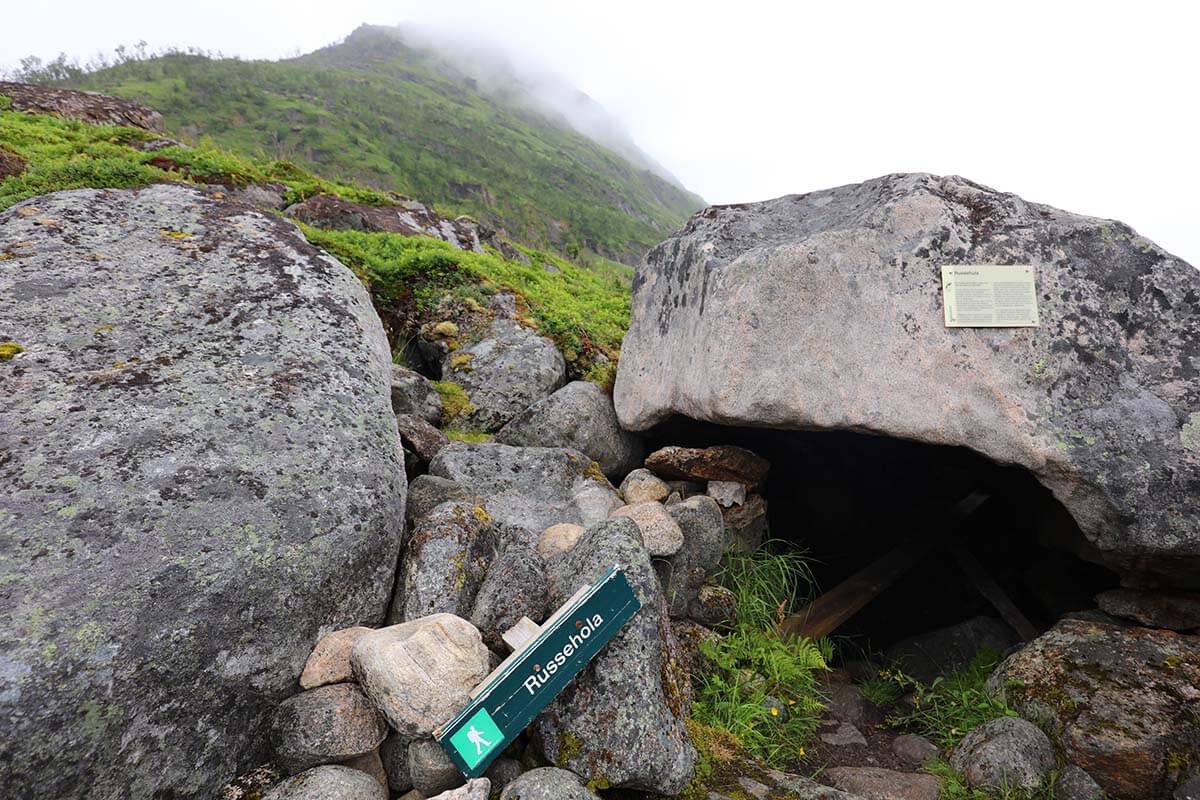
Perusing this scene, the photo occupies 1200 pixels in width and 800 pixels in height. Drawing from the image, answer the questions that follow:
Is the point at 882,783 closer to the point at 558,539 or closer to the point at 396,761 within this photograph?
the point at 558,539

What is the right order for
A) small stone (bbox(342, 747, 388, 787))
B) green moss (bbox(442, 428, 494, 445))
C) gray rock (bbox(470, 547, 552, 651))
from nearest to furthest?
small stone (bbox(342, 747, 388, 787)), gray rock (bbox(470, 547, 552, 651)), green moss (bbox(442, 428, 494, 445))

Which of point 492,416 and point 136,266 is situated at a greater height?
point 136,266

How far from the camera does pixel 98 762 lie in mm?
2680

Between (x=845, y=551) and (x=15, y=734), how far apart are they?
8.33 m

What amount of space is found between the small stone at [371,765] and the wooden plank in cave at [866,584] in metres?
3.50

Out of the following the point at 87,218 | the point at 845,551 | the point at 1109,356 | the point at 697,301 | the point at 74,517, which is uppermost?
the point at 1109,356

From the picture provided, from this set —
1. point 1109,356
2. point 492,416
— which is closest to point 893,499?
point 1109,356

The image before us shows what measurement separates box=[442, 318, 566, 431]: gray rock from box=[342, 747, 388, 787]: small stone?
4.62 meters

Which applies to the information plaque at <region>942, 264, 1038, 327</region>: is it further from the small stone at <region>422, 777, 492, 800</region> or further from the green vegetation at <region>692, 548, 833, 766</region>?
the small stone at <region>422, 777, 492, 800</region>

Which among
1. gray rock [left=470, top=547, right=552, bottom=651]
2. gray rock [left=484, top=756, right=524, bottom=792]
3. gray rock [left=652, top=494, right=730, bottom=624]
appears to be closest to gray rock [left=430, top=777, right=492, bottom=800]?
gray rock [left=484, top=756, right=524, bottom=792]

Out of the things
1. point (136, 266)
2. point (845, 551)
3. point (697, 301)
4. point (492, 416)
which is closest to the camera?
point (136, 266)

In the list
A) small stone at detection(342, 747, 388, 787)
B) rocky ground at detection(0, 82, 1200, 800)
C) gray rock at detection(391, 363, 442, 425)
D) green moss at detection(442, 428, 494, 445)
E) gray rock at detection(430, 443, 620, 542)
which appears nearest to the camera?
rocky ground at detection(0, 82, 1200, 800)

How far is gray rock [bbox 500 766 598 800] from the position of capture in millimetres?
2967

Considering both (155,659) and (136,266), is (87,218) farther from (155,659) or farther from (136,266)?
(155,659)
